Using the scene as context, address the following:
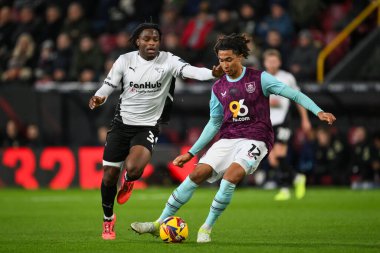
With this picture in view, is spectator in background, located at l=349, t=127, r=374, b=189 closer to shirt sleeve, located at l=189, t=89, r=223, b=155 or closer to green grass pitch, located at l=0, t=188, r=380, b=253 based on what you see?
green grass pitch, located at l=0, t=188, r=380, b=253

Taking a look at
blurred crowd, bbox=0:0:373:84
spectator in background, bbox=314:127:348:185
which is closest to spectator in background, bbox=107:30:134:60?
blurred crowd, bbox=0:0:373:84

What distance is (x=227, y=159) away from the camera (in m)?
9.47

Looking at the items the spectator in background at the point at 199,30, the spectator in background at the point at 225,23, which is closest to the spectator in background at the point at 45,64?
the spectator in background at the point at 199,30

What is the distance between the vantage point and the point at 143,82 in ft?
34.3

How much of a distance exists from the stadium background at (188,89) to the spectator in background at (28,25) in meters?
0.64

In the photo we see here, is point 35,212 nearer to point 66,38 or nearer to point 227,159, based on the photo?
point 227,159

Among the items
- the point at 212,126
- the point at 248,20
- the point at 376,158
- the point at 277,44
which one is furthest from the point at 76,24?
the point at 212,126

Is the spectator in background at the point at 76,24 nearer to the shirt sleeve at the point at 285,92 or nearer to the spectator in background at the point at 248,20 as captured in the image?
the spectator in background at the point at 248,20

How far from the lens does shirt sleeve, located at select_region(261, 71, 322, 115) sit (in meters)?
9.18

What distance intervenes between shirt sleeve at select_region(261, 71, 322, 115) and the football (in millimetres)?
1591

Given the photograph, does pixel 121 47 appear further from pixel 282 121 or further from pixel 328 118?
pixel 328 118

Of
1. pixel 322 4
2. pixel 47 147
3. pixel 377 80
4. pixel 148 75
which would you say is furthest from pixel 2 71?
pixel 148 75

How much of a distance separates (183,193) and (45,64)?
46.0 ft

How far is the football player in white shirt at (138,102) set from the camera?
33.7 ft
